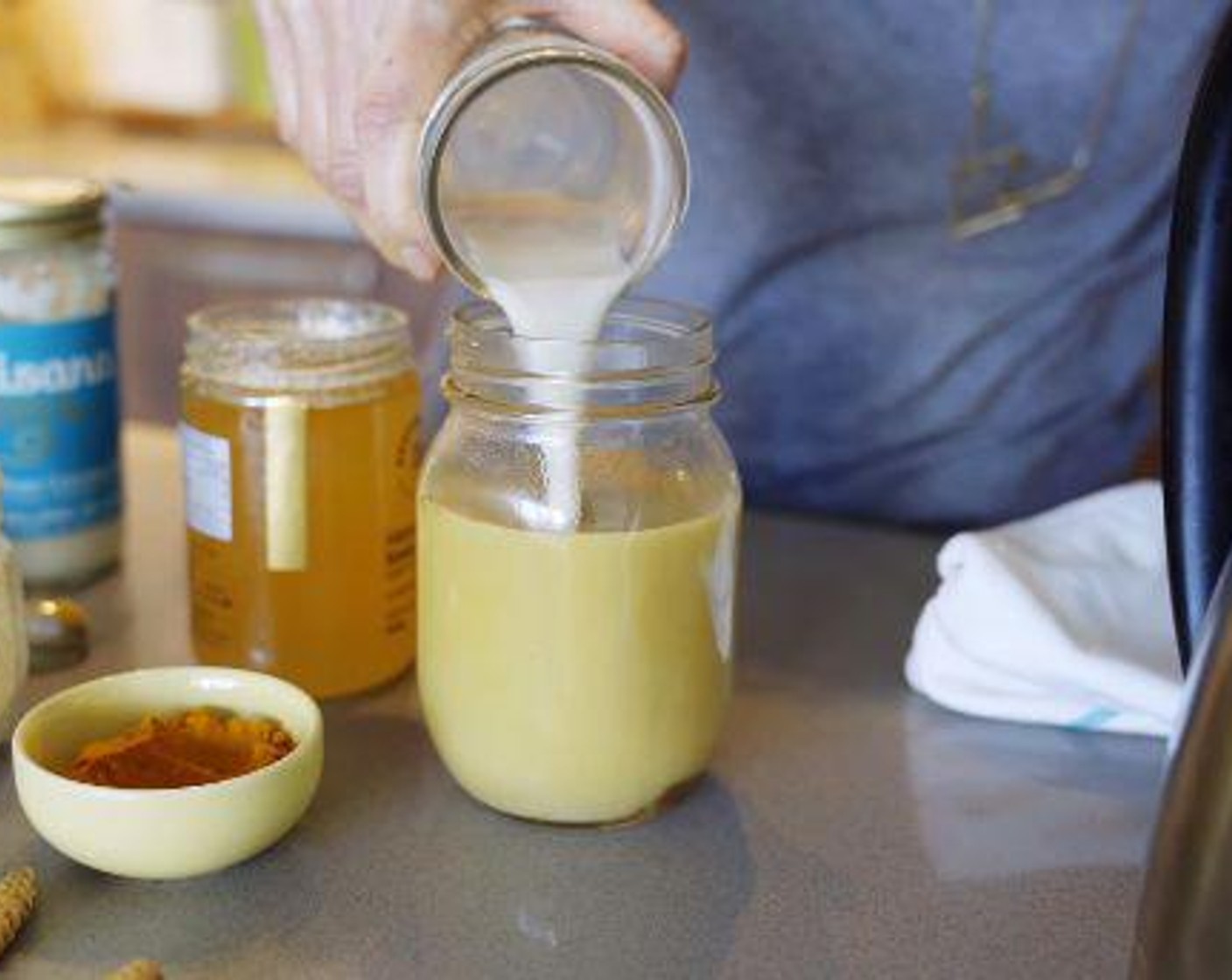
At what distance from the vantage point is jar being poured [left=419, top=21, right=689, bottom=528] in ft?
2.29

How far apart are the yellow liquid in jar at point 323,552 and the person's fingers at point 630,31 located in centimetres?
18

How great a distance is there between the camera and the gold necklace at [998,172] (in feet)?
3.58

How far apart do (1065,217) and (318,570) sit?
530mm

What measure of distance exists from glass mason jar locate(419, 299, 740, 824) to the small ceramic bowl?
0.07m

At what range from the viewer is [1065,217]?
3.65 feet

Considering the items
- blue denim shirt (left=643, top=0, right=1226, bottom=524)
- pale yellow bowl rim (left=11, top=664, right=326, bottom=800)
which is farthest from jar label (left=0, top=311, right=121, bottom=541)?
blue denim shirt (left=643, top=0, right=1226, bottom=524)

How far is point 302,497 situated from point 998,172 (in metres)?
0.51

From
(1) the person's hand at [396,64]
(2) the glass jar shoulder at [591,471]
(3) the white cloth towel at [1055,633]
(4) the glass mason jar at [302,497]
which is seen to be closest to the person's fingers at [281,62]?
(1) the person's hand at [396,64]

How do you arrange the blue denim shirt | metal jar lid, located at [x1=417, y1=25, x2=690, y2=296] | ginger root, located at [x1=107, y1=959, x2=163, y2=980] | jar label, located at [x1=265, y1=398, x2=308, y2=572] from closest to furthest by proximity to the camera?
ginger root, located at [x1=107, y1=959, x2=163, y2=980] → metal jar lid, located at [x1=417, y1=25, x2=690, y2=296] → jar label, located at [x1=265, y1=398, x2=308, y2=572] → the blue denim shirt

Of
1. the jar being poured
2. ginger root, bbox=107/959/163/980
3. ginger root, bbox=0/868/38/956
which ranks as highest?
the jar being poured

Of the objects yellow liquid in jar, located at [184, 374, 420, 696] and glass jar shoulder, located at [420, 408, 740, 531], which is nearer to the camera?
glass jar shoulder, located at [420, 408, 740, 531]

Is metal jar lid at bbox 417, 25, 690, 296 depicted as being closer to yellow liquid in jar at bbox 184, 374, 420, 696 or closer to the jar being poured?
the jar being poured

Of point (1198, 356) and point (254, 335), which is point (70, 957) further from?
point (1198, 356)

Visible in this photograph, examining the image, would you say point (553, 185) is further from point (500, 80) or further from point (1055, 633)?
point (1055, 633)
